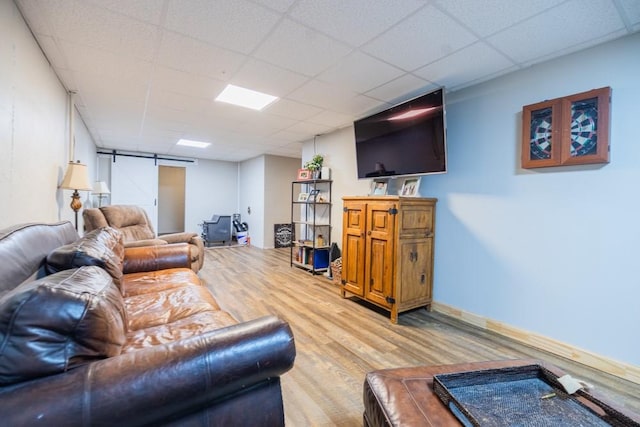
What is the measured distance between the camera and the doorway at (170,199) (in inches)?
344

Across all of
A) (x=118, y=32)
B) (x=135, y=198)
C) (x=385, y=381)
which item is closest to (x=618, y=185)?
(x=385, y=381)

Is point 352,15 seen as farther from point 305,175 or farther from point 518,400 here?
point 305,175

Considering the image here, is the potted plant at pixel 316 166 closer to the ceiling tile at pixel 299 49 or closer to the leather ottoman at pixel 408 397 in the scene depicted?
the ceiling tile at pixel 299 49

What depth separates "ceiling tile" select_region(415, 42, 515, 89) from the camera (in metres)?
2.06

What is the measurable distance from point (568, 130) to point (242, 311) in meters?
3.13

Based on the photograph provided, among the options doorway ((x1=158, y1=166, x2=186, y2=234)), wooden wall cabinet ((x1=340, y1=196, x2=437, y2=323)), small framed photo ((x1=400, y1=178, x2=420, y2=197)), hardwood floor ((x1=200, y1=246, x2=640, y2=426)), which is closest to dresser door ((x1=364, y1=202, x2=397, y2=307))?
wooden wall cabinet ((x1=340, y1=196, x2=437, y2=323))

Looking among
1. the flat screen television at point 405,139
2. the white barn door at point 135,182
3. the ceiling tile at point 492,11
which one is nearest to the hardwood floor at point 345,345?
the flat screen television at point 405,139

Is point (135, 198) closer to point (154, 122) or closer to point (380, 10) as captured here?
point (154, 122)

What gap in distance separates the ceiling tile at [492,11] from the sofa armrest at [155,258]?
9.14 ft

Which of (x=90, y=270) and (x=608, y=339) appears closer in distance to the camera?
(x=90, y=270)

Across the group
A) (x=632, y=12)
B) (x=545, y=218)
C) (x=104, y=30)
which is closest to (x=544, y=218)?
(x=545, y=218)

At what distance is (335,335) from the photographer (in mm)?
2336

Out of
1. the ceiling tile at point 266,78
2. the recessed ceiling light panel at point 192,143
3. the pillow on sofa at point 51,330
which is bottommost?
the pillow on sofa at point 51,330

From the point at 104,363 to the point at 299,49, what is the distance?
6.98 ft
